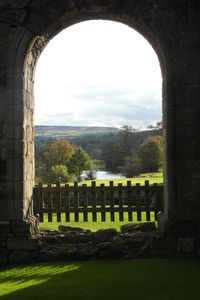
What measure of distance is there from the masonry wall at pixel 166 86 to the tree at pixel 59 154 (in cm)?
2475

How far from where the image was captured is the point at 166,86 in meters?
6.73

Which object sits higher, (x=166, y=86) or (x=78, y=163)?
(x=166, y=86)

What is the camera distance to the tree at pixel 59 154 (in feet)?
104

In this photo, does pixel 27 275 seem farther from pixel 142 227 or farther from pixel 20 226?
pixel 142 227

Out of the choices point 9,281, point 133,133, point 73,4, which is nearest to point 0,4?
point 73,4

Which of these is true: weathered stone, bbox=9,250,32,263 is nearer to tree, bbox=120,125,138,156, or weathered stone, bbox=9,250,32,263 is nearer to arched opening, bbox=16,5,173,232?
arched opening, bbox=16,5,173,232

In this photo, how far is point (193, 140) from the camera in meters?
6.66

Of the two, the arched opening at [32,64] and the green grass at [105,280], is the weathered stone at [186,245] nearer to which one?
the green grass at [105,280]

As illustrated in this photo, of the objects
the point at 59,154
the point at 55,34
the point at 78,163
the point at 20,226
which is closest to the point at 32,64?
the point at 55,34

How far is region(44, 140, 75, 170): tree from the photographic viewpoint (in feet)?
104

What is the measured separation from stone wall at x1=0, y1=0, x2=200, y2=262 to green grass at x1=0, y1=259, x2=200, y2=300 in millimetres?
1003

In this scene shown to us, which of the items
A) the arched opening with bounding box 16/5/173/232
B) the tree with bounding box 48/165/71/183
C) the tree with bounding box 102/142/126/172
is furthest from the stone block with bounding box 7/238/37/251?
the tree with bounding box 102/142/126/172

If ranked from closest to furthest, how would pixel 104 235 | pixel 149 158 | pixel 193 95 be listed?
pixel 193 95 < pixel 104 235 < pixel 149 158

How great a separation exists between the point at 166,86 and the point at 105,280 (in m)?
3.52
